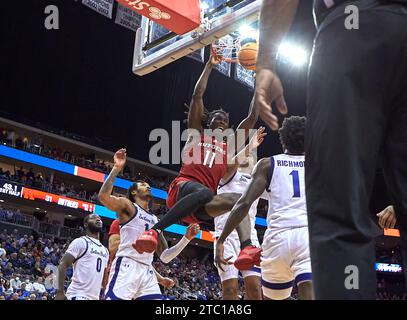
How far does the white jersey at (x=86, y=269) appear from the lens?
288 inches

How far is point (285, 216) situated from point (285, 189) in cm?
21

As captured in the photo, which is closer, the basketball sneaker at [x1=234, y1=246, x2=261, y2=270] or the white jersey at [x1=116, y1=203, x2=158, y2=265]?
the basketball sneaker at [x1=234, y1=246, x2=261, y2=270]

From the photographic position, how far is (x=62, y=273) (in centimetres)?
686

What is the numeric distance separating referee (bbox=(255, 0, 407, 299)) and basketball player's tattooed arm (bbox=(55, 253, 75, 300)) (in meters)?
5.79

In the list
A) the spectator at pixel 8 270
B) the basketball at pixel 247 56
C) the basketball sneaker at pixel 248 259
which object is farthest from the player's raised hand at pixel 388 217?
the spectator at pixel 8 270

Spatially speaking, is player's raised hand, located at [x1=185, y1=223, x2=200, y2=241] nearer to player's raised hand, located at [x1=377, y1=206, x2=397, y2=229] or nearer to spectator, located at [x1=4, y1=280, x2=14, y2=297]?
player's raised hand, located at [x1=377, y1=206, x2=397, y2=229]

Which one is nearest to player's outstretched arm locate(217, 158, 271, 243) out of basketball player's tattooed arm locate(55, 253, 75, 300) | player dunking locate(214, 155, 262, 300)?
player dunking locate(214, 155, 262, 300)

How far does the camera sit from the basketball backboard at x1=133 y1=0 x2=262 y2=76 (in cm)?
557

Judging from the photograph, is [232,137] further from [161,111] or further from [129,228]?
[161,111]

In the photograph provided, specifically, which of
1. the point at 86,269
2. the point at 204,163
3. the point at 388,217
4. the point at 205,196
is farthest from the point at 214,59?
the point at 388,217

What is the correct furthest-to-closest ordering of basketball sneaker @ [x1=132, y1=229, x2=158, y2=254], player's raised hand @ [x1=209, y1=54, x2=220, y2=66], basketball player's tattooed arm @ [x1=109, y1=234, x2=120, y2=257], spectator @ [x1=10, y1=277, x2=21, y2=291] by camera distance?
→ spectator @ [x1=10, y1=277, x2=21, y2=291] < basketball player's tattooed arm @ [x1=109, y1=234, x2=120, y2=257] < player's raised hand @ [x1=209, y1=54, x2=220, y2=66] < basketball sneaker @ [x1=132, y1=229, x2=158, y2=254]

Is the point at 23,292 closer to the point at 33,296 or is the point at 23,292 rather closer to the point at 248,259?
the point at 33,296

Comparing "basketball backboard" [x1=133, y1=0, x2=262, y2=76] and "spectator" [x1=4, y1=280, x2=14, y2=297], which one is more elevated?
"basketball backboard" [x1=133, y1=0, x2=262, y2=76]
